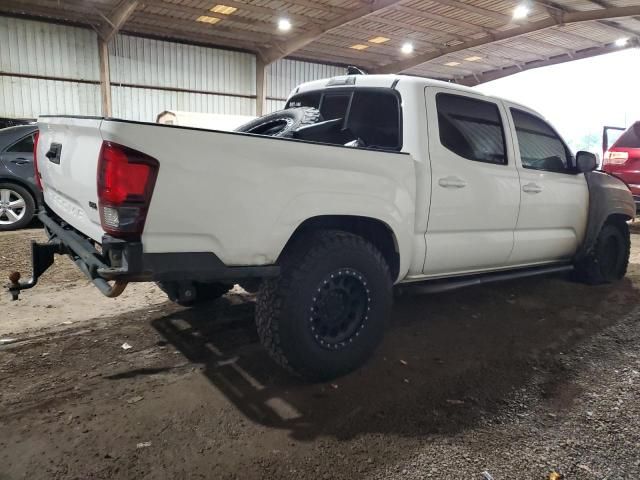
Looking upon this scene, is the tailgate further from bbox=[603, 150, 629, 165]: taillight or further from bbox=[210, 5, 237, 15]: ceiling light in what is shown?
bbox=[210, 5, 237, 15]: ceiling light

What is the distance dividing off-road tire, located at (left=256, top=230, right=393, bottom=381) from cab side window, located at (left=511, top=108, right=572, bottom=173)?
2.00 m

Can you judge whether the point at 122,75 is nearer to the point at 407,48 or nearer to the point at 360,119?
the point at 407,48

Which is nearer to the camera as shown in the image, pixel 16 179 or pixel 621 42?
pixel 16 179

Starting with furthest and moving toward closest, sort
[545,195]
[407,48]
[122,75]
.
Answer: [407,48] < [122,75] < [545,195]

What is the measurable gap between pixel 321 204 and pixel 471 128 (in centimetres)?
164

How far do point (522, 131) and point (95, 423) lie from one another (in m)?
3.93

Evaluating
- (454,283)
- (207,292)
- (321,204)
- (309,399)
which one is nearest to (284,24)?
(207,292)

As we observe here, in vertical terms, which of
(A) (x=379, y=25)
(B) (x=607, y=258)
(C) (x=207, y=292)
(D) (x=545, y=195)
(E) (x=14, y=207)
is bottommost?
(C) (x=207, y=292)

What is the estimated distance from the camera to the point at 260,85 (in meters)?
18.3

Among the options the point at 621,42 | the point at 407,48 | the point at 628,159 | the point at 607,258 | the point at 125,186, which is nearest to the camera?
the point at 125,186

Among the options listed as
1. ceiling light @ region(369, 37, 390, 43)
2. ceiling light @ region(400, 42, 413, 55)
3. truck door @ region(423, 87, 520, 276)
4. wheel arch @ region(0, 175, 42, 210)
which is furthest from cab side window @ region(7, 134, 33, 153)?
ceiling light @ region(400, 42, 413, 55)

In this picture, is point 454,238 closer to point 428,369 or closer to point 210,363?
point 428,369

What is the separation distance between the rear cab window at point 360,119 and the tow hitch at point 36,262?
5.93ft

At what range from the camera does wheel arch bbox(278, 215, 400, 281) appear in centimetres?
275
